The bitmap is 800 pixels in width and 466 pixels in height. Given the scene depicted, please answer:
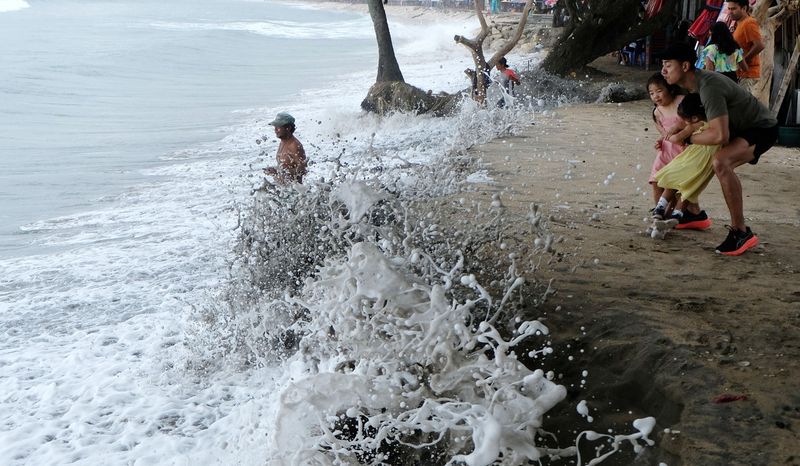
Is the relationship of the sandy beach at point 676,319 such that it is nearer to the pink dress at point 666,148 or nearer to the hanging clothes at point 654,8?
the pink dress at point 666,148

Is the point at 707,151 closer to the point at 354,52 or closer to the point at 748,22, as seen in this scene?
the point at 748,22

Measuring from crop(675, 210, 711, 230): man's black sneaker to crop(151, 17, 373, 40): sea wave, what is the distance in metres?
41.6

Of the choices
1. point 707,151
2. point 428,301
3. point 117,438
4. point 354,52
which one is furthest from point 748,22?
point 354,52

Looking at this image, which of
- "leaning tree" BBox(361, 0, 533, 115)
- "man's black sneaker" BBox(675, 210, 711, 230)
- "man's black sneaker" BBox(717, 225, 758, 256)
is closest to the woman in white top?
"man's black sneaker" BBox(675, 210, 711, 230)

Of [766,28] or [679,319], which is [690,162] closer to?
[679,319]

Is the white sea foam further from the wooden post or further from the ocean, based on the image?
the wooden post

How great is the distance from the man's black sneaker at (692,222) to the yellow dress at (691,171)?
0.97 feet

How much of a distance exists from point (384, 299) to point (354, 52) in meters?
33.9

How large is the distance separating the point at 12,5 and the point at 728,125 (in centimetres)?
5689

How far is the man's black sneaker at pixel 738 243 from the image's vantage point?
17.6ft

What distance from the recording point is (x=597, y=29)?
52.6 feet

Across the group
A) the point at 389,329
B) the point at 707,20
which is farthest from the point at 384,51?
the point at 389,329

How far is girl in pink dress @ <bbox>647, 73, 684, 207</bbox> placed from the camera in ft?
19.0

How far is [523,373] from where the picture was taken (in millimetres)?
3758
